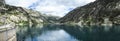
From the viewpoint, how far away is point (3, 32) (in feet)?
52.4

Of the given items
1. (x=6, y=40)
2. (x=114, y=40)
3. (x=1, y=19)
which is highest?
(x=1, y=19)

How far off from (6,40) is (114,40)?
125 metres

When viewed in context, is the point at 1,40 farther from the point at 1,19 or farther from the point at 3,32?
the point at 1,19

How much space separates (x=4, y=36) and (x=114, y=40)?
126 meters

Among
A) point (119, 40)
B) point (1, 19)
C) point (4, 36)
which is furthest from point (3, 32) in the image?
point (119, 40)

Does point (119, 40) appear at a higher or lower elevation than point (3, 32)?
lower

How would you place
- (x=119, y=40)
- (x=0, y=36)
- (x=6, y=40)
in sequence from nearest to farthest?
1. (x=0, y=36)
2. (x=6, y=40)
3. (x=119, y=40)

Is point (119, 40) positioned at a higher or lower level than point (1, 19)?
lower

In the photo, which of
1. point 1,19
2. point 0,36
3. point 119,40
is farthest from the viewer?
point 119,40

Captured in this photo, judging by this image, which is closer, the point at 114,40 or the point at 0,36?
the point at 0,36

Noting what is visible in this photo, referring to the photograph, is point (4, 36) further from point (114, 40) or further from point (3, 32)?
point (114, 40)

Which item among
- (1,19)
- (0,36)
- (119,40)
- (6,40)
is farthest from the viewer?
(119,40)

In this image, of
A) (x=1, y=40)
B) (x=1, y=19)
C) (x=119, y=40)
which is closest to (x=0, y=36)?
(x=1, y=40)

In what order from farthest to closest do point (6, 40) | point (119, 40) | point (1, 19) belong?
point (119, 40) < point (1, 19) < point (6, 40)
